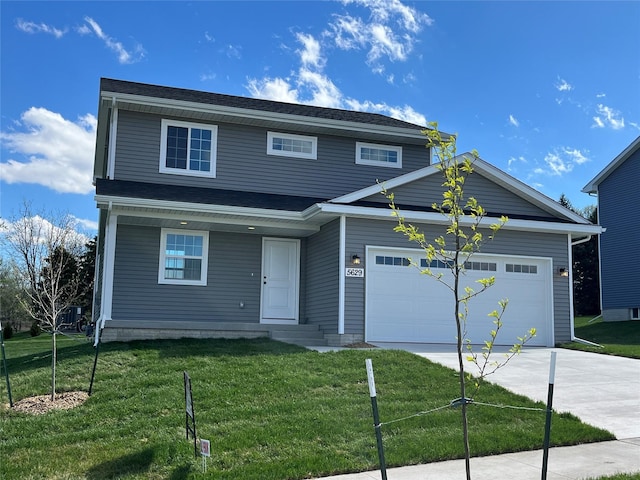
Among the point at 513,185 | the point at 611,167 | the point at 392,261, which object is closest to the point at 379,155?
the point at 513,185

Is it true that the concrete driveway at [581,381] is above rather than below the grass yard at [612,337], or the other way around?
below

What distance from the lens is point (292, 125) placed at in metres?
16.2

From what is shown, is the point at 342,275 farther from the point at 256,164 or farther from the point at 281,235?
the point at 256,164

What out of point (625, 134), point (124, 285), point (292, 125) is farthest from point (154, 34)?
point (625, 134)

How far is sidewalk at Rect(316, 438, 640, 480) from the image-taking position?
6.05 meters

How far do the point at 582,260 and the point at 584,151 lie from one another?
43.3ft

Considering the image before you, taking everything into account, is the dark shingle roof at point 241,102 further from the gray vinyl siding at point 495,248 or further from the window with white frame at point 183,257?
the gray vinyl siding at point 495,248

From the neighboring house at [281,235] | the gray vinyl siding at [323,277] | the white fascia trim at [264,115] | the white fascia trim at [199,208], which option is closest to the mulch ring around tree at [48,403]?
the neighboring house at [281,235]

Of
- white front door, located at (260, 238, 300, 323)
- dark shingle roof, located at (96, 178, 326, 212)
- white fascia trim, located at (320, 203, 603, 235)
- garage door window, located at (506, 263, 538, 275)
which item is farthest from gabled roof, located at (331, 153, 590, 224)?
white front door, located at (260, 238, 300, 323)

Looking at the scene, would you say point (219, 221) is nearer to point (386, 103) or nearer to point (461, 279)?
point (461, 279)

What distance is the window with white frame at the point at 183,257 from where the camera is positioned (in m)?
14.6

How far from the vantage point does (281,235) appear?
51.1ft

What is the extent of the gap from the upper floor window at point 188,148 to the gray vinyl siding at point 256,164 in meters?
0.13

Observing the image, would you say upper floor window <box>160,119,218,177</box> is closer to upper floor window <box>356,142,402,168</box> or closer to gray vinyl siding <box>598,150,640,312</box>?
upper floor window <box>356,142,402,168</box>
